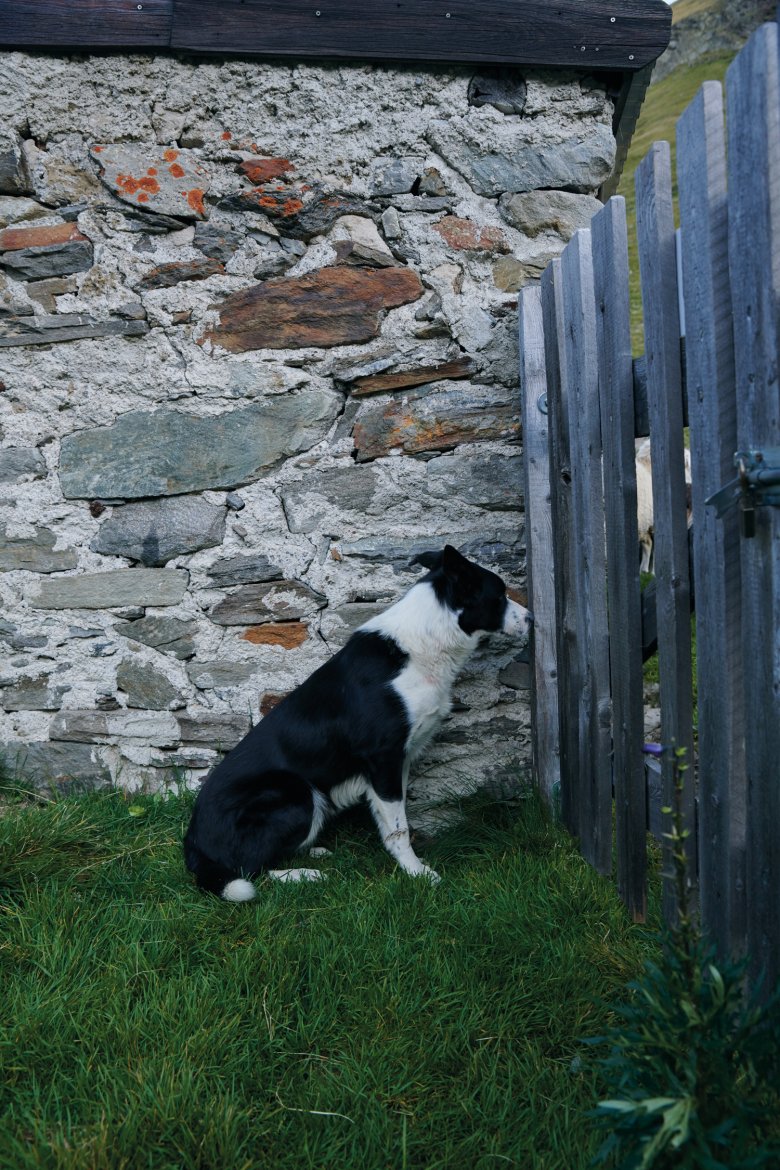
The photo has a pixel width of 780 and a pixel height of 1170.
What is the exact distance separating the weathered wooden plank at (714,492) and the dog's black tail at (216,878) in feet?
4.55

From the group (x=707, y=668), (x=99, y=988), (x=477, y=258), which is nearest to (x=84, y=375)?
(x=477, y=258)

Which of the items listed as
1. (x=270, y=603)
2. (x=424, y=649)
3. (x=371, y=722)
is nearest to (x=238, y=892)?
(x=371, y=722)

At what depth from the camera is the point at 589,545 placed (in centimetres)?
264

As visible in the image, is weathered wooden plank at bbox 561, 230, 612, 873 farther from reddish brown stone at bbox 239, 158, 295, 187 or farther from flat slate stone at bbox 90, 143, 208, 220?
flat slate stone at bbox 90, 143, 208, 220

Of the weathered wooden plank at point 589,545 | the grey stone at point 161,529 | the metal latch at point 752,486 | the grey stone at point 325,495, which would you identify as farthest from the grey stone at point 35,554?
the metal latch at point 752,486

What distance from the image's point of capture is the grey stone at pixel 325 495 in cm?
330

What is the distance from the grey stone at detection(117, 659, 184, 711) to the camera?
11.2ft

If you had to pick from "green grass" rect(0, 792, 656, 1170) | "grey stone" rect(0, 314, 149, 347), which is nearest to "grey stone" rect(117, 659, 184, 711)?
"green grass" rect(0, 792, 656, 1170)

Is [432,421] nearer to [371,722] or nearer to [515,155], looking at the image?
[515,155]

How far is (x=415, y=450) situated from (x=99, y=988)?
2.06 meters

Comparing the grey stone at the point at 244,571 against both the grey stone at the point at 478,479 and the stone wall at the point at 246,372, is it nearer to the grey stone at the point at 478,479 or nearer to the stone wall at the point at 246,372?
the stone wall at the point at 246,372

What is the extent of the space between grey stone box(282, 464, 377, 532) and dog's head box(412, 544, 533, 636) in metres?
0.37

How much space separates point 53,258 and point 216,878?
7.63 feet

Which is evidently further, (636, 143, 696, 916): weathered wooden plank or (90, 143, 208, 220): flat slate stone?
(90, 143, 208, 220): flat slate stone
